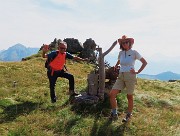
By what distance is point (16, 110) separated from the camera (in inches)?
570

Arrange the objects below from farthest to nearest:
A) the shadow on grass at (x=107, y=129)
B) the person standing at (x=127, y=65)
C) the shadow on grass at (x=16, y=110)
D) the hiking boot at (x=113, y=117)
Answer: the shadow on grass at (x=16, y=110) < the hiking boot at (x=113, y=117) < the person standing at (x=127, y=65) < the shadow on grass at (x=107, y=129)

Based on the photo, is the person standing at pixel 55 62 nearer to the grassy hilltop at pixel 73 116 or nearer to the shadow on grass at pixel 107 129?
the grassy hilltop at pixel 73 116

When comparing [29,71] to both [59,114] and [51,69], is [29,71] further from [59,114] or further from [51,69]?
[59,114]

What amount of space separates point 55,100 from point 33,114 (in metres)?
2.52

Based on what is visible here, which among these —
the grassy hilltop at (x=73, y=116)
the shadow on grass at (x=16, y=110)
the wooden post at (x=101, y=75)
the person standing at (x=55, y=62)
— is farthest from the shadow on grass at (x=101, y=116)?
the shadow on grass at (x=16, y=110)

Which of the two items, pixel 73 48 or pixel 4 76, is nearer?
pixel 4 76

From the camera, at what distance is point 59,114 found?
45.8 ft

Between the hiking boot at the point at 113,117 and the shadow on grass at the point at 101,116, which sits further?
the hiking boot at the point at 113,117

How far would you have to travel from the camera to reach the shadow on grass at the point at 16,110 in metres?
13.5

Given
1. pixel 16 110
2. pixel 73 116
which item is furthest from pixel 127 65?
pixel 16 110

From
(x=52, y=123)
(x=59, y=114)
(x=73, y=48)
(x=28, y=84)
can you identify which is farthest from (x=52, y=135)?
(x=73, y=48)

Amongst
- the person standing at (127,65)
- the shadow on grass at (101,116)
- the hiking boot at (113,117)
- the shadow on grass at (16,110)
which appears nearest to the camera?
the shadow on grass at (101,116)

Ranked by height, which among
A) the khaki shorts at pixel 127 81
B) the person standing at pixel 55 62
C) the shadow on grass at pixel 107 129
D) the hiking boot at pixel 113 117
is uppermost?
the person standing at pixel 55 62

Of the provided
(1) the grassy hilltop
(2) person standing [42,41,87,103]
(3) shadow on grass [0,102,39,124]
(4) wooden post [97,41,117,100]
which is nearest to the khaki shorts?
(1) the grassy hilltop
